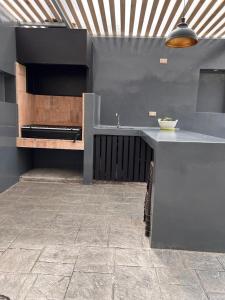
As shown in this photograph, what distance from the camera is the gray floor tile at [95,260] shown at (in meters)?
2.05

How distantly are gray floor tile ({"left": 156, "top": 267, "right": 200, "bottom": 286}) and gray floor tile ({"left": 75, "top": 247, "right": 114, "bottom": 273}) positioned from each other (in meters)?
0.45

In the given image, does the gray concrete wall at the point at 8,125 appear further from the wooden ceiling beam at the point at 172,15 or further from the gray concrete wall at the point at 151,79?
the wooden ceiling beam at the point at 172,15

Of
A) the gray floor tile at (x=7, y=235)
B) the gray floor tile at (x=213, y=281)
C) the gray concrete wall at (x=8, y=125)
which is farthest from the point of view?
the gray concrete wall at (x=8, y=125)

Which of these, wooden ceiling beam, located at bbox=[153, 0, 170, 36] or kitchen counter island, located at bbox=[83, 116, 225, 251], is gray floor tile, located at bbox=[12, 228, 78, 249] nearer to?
kitchen counter island, located at bbox=[83, 116, 225, 251]

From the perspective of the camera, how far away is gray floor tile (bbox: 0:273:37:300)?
1724mm


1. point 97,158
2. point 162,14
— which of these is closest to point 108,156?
point 97,158

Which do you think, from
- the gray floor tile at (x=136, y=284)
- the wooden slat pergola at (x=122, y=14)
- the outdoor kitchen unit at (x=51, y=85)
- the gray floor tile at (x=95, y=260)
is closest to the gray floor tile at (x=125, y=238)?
the gray floor tile at (x=95, y=260)

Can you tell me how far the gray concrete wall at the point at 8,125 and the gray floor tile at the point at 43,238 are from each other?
1678 mm

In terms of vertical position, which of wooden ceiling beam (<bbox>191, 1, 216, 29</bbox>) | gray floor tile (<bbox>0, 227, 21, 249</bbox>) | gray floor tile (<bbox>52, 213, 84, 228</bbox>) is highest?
wooden ceiling beam (<bbox>191, 1, 216, 29</bbox>)

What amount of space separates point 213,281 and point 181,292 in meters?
0.34

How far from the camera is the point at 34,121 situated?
209 inches

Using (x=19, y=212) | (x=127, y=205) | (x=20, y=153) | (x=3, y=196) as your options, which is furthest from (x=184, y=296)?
(x=20, y=153)

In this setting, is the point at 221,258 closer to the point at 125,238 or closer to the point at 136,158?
the point at 125,238

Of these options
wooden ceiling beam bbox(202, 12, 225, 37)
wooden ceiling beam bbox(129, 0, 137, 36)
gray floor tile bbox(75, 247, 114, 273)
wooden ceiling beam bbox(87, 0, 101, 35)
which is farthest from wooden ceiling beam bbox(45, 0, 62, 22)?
gray floor tile bbox(75, 247, 114, 273)
